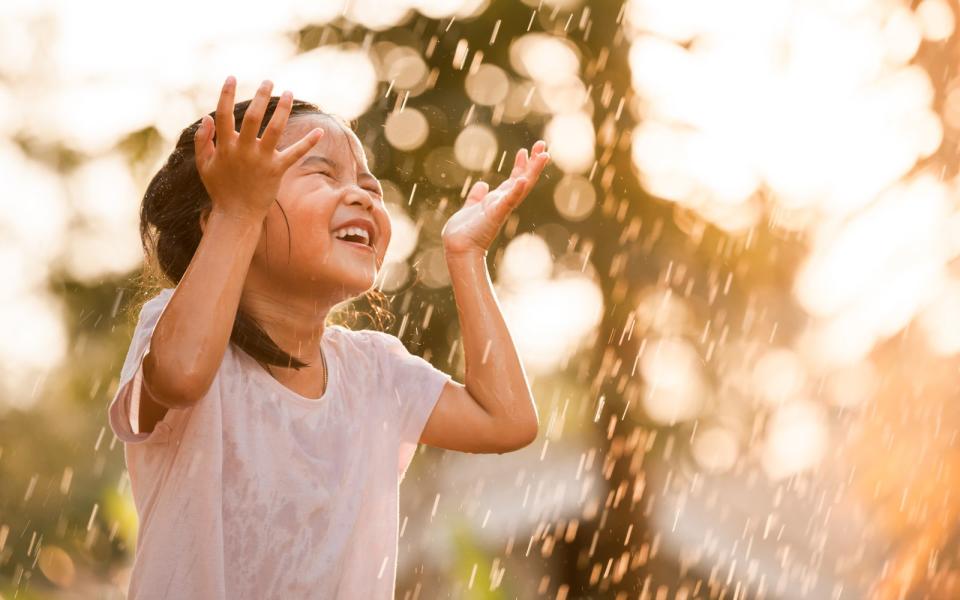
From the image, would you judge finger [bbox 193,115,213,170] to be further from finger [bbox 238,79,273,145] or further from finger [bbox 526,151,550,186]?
finger [bbox 526,151,550,186]

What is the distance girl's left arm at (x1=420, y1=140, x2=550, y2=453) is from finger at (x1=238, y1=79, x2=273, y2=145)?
530 millimetres

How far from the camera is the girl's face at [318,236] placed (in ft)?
4.78

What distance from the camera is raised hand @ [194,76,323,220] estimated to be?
1219mm

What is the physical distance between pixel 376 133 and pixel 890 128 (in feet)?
8.96

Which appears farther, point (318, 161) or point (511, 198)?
point (511, 198)

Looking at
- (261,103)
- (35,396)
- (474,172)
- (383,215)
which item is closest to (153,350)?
(261,103)

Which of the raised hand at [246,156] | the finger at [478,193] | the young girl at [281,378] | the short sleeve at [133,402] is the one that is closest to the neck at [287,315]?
the young girl at [281,378]

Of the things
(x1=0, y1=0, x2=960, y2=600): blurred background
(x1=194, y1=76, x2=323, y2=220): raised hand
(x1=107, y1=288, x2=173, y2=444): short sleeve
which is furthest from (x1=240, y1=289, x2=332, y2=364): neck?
(x1=0, y1=0, x2=960, y2=600): blurred background

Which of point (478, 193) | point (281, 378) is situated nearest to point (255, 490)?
point (281, 378)

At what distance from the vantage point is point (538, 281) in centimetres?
540

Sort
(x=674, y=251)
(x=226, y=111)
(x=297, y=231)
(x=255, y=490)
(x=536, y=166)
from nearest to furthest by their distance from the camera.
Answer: (x=226, y=111) → (x=255, y=490) → (x=297, y=231) → (x=536, y=166) → (x=674, y=251)

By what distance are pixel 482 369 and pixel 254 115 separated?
625mm

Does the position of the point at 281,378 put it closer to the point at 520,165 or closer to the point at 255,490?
the point at 255,490

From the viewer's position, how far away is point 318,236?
146cm
